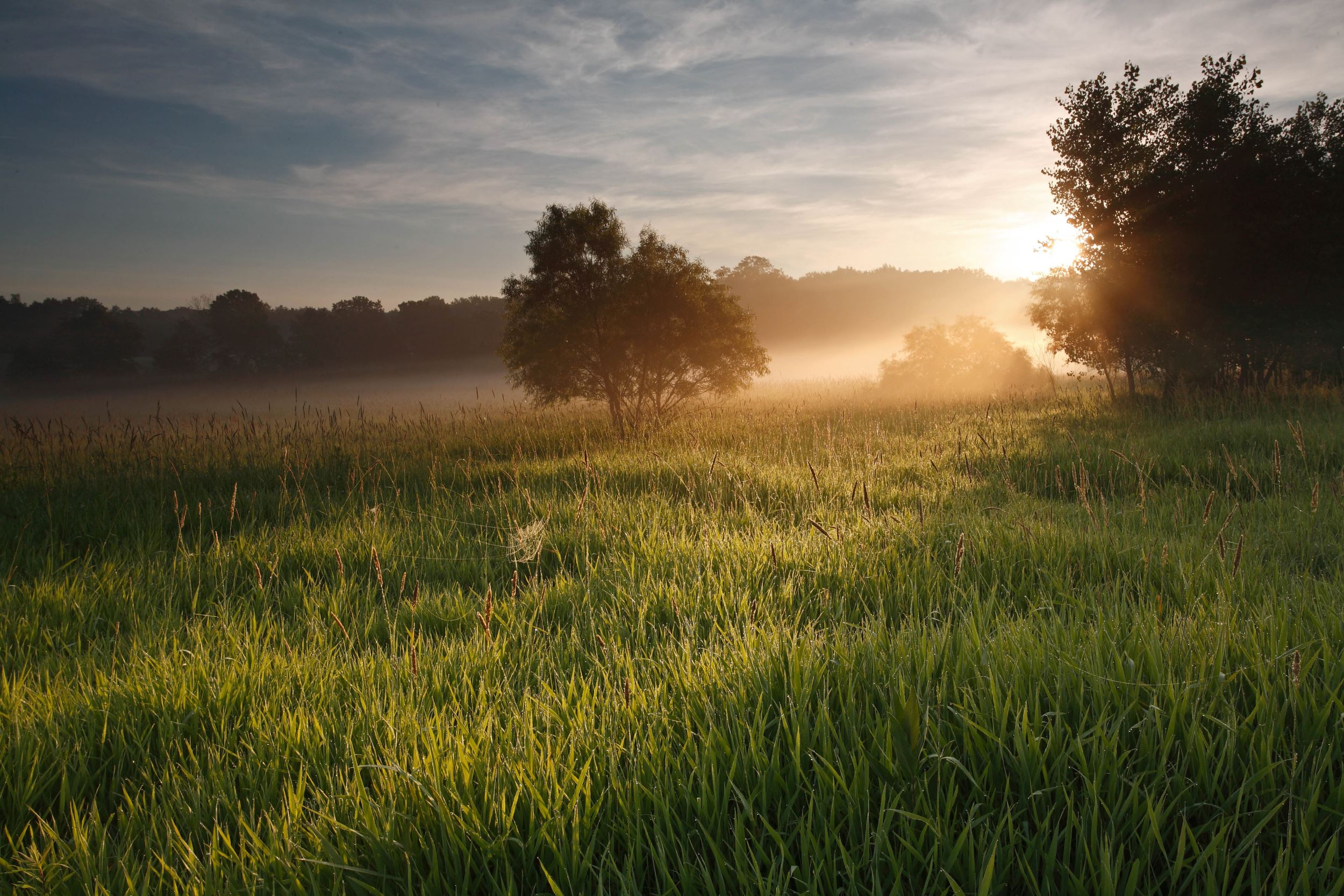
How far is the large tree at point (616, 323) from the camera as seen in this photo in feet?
43.8

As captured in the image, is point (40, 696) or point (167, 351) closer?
point (40, 696)

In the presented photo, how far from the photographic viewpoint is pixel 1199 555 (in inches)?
158

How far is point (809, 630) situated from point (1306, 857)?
1.53 metres

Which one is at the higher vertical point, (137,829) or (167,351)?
(167,351)

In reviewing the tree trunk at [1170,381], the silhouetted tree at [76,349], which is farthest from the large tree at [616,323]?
the silhouetted tree at [76,349]

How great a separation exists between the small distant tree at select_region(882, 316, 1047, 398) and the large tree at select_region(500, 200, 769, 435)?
11.5m

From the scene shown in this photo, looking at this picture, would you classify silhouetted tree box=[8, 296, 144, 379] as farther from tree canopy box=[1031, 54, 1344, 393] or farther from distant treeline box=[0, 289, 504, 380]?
tree canopy box=[1031, 54, 1344, 393]

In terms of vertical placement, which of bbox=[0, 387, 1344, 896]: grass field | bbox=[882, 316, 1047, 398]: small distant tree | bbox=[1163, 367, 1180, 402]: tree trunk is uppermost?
bbox=[882, 316, 1047, 398]: small distant tree

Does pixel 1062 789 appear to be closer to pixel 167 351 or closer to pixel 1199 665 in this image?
pixel 1199 665

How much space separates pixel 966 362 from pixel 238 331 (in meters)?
49.1

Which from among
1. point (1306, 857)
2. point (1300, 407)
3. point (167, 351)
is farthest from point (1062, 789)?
point (167, 351)

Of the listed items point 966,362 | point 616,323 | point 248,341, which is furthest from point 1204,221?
point 248,341

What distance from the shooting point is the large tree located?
43.8 feet

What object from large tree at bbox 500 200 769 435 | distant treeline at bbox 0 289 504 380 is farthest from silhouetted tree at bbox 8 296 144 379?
large tree at bbox 500 200 769 435
